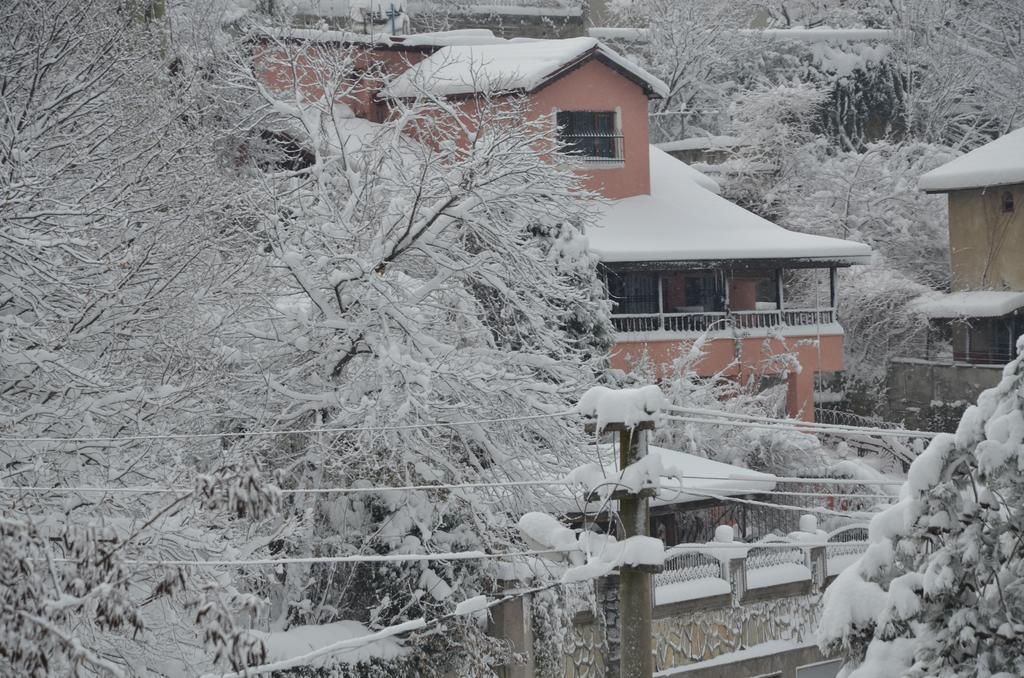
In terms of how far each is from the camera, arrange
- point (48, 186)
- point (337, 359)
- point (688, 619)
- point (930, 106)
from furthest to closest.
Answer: point (930, 106) < point (688, 619) < point (337, 359) < point (48, 186)

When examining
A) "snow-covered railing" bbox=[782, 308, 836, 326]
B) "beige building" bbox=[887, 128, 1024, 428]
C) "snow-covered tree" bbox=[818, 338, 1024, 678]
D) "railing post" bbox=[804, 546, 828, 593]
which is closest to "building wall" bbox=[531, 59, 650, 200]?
"snow-covered railing" bbox=[782, 308, 836, 326]

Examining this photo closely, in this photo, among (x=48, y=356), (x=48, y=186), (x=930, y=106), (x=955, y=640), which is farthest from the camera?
(x=930, y=106)

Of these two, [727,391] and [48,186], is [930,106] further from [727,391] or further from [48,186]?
[48,186]

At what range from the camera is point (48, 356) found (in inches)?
478

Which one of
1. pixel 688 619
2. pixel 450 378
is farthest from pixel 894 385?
pixel 450 378

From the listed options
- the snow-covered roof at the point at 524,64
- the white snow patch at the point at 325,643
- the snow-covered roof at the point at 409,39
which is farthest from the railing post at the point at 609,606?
the snow-covered roof at the point at 409,39

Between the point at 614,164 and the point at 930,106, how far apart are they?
21.0 metres

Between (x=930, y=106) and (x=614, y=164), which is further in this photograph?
(x=930, y=106)

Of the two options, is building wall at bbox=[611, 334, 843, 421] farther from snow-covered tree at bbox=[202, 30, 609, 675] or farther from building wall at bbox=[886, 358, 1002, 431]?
snow-covered tree at bbox=[202, 30, 609, 675]

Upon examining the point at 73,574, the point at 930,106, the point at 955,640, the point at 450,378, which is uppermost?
the point at 930,106

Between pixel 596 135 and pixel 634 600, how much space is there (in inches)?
974

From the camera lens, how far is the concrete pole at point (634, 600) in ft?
25.1

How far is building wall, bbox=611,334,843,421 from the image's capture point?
96.7 ft

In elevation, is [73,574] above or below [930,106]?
below
